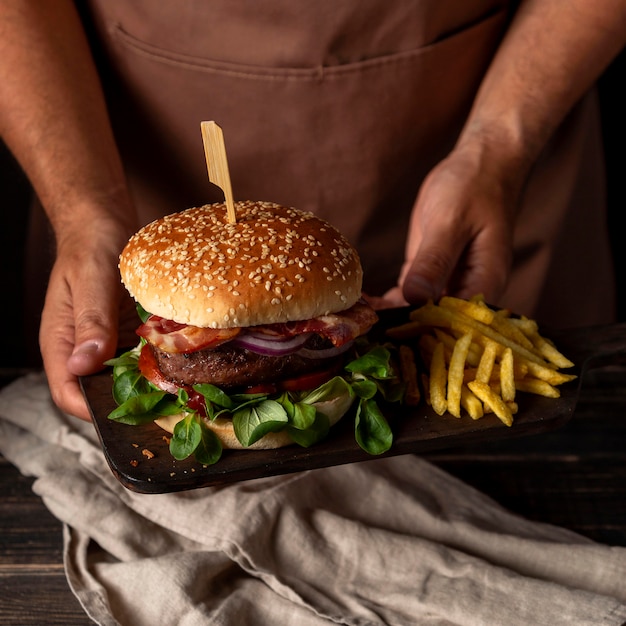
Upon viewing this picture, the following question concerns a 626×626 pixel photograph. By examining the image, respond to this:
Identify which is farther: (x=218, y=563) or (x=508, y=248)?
(x=508, y=248)

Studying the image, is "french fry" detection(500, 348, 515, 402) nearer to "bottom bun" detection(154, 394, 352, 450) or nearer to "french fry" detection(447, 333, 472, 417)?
"french fry" detection(447, 333, 472, 417)

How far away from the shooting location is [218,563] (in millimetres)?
2396

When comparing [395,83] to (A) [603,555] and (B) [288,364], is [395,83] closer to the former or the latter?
(B) [288,364]

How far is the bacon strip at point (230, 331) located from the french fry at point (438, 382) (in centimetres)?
24

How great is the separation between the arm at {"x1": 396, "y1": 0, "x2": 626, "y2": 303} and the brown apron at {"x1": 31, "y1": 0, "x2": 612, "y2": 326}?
0.44ft

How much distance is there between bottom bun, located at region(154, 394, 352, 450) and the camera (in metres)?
2.29

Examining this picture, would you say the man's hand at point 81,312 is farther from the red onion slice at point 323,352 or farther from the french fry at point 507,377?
the french fry at point 507,377

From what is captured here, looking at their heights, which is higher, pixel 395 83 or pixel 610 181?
pixel 395 83

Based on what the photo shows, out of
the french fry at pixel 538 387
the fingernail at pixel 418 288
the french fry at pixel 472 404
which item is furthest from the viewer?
the fingernail at pixel 418 288

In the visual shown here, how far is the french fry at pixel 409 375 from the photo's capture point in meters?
2.53

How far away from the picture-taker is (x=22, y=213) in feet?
15.6

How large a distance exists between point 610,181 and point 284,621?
3.35 meters

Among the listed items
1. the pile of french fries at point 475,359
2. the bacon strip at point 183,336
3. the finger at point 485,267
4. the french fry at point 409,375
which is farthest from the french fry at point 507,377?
the bacon strip at point 183,336

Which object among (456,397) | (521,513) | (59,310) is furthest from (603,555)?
(59,310)
